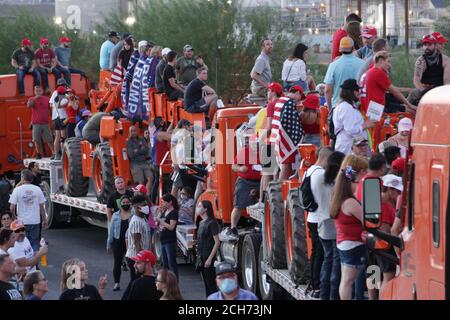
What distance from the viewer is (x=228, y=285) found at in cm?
1012

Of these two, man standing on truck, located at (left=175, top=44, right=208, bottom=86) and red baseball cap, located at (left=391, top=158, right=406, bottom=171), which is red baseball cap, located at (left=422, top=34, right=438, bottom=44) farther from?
man standing on truck, located at (left=175, top=44, right=208, bottom=86)

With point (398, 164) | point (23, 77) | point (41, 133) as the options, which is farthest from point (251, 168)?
point (23, 77)

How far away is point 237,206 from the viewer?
1742cm

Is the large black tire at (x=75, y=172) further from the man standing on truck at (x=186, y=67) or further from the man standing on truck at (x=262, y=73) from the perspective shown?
the man standing on truck at (x=262, y=73)

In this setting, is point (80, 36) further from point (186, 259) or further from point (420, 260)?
point (420, 260)

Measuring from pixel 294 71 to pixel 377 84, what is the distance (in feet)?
17.6

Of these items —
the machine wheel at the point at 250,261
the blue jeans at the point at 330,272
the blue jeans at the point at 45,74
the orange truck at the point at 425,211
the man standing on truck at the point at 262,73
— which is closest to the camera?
the orange truck at the point at 425,211

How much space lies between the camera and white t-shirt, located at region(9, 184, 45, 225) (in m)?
19.5

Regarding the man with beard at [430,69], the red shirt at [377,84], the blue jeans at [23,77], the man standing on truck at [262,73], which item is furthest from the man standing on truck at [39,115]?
the red shirt at [377,84]

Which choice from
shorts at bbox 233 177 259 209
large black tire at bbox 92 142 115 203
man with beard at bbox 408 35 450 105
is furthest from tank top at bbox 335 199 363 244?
large black tire at bbox 92 142 115 203

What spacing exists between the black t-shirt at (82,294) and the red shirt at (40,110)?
576 inches

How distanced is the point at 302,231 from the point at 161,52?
320 inches

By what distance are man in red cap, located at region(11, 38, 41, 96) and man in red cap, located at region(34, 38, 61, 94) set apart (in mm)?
142

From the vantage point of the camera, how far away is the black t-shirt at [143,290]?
1244 centimetres
